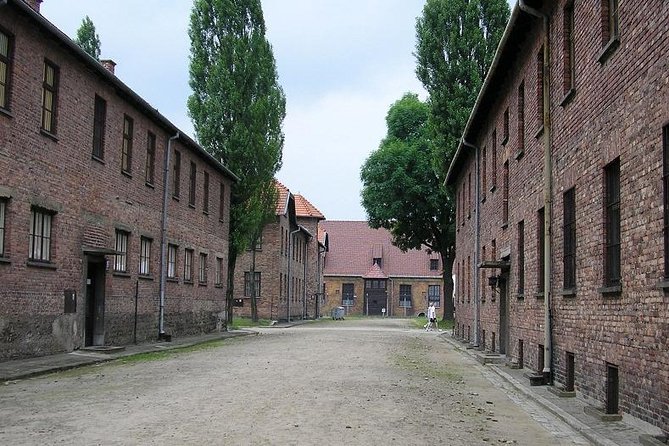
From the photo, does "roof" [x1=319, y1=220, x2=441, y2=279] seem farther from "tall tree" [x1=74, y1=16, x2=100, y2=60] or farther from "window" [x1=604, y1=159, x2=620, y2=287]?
"window" [x1=604, y1=159, x2=620, y2=287]

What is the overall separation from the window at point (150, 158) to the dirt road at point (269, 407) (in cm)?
953

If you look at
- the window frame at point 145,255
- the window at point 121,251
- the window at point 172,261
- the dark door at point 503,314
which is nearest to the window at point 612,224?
the dark door at point 503,314

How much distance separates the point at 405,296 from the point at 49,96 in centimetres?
6940

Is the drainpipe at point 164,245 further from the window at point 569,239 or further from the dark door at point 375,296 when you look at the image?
the dark door at point 375,296

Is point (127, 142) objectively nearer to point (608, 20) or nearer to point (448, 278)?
point (608, 20)

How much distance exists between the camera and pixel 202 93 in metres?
37.4

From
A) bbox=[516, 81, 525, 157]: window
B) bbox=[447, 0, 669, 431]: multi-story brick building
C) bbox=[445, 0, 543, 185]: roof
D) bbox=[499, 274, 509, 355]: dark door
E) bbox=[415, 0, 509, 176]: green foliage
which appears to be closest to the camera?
bbox=[447, 0, 669, 431]: multi-story brick building

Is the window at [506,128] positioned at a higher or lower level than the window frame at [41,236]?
higher

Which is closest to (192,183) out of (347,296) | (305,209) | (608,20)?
(608,20)

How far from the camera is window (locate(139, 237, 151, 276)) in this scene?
82.1 ft

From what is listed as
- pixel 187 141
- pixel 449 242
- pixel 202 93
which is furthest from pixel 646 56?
pixel 449 242

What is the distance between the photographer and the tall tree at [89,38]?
39.4 metres

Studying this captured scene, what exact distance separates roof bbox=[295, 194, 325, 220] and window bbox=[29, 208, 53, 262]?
48.1 meters

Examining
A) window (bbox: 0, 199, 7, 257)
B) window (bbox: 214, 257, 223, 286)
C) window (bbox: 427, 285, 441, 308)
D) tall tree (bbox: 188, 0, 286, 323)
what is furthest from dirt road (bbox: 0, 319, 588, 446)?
window (bbox: 427, 285, 441, 308)
